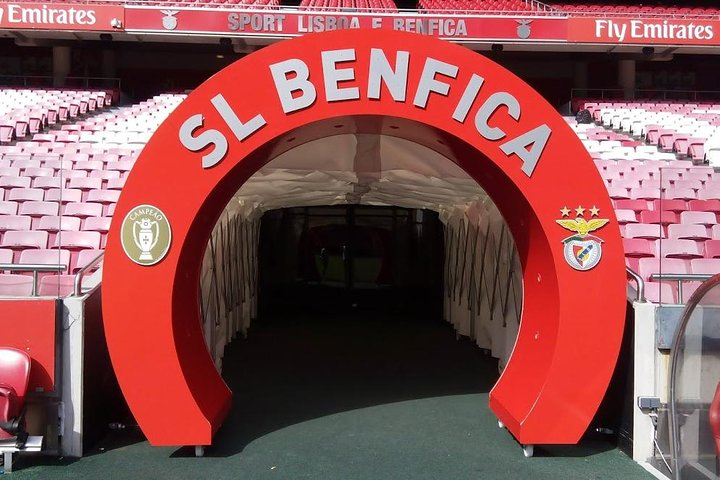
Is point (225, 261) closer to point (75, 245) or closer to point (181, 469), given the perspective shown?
point (75, 245)

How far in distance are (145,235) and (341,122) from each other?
163 centimetres

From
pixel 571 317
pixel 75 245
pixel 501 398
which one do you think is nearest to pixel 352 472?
pixel 501 398

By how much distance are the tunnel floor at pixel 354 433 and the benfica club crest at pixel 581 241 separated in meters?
1.47

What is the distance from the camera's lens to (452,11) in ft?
70.0

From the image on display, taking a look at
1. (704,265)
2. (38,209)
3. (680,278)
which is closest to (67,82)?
(38,209)

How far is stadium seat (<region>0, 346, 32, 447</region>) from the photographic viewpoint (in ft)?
14.2

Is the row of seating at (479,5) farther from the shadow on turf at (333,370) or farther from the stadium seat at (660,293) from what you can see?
the stadium seat at (660,293)

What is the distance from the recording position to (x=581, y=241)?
4.76 metres

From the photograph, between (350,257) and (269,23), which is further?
(269,23)

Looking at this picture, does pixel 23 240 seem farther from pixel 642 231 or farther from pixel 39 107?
pixel 39 107

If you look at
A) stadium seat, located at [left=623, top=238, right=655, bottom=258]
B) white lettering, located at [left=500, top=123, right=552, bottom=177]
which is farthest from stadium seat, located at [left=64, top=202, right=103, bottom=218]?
stadium seat, located at [left=623, top=238, right=655, bottom=258]

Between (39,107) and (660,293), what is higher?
(39,107)

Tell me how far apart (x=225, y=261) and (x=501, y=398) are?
14.4 ft

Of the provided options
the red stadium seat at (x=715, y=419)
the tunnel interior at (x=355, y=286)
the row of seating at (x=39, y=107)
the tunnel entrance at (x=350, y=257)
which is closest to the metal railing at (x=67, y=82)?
the row of seating at (x=39, y=107)
